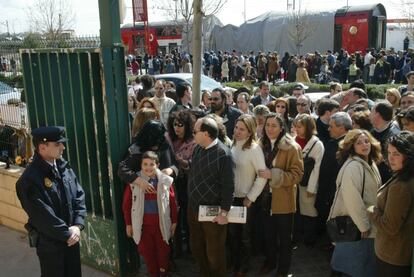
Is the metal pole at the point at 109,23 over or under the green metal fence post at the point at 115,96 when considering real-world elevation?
over

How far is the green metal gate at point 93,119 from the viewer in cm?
449

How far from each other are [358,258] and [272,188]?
1.04 metres

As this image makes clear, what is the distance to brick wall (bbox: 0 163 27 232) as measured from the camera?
6.02m

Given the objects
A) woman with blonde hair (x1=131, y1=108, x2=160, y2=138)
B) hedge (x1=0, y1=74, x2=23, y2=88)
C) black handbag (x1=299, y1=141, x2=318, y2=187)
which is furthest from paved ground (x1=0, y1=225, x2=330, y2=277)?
hedge (x1=0, y1=74, x2=23, y2=88)

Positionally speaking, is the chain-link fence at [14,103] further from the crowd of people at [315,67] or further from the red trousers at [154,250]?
the crowd of people at [315,67]

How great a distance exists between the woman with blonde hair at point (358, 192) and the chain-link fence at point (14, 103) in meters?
3.45

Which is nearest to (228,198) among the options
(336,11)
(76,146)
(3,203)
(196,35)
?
(76,146)

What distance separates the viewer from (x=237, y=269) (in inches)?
189

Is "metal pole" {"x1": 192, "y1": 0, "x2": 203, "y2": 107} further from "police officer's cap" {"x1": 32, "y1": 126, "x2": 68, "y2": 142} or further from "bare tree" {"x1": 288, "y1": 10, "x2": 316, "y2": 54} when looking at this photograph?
"bare tree" {"x1": 288, "y1": 10, "x2": 316, "y2": 54}

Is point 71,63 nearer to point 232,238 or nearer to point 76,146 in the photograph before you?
point 76,146

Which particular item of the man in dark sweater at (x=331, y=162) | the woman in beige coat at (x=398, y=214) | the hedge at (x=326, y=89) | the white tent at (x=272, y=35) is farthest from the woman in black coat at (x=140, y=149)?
the white tent at (x=272, y=35)

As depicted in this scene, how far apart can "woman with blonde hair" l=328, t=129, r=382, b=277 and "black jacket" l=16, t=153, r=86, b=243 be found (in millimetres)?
2427

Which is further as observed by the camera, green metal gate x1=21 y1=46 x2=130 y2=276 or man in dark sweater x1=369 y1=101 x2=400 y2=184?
man in dark sweater x1=369 y1=101 x2=400 y2=184

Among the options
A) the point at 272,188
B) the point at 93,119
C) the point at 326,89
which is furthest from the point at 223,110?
the point at 326,89
